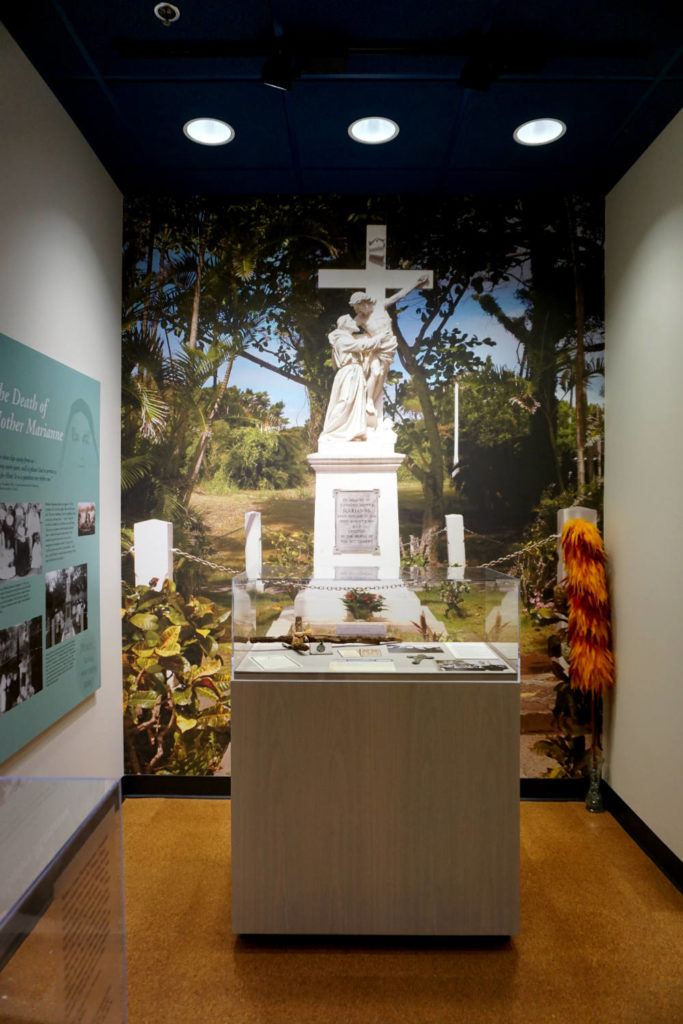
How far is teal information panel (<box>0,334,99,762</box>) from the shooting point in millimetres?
2375

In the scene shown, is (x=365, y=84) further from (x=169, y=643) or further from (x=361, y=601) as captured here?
→ (x=169, y=643)

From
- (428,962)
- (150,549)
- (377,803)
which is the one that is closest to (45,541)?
(150,549)

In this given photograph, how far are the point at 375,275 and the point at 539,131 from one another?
1.07m

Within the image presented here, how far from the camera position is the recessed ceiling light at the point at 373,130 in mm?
2959

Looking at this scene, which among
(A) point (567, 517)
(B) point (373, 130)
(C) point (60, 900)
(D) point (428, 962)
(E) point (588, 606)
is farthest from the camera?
(A) point (567, 517)

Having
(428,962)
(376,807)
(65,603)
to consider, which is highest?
(65,603)

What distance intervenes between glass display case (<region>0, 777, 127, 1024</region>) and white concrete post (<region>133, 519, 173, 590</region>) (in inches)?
101

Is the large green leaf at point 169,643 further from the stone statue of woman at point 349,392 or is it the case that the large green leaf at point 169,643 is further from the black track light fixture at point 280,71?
the black track light fixture at point 280,71

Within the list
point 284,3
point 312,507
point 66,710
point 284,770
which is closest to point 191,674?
point 66,710

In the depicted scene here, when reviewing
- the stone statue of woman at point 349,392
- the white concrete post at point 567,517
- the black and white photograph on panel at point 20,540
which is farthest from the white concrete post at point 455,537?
the black and white photograph on panel at point 20,540

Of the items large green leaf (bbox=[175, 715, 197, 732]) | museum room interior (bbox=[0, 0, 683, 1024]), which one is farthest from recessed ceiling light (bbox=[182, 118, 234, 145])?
large green leaf (bbox=[175, 715, 197, 732])

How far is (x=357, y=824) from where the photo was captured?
2346 mm

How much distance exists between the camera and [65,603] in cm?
286

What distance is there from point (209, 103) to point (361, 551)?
2329 millimetres
